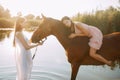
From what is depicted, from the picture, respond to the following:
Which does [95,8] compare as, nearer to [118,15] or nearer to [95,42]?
[118,15]

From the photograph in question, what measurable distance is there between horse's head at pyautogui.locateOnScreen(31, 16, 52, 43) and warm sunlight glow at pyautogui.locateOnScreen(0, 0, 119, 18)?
7.40 ft

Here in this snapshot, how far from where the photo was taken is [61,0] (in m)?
6.63

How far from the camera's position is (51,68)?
5957 millimetres

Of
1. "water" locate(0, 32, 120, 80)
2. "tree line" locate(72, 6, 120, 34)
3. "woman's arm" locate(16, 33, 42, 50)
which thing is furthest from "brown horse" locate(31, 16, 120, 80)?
"tree line" locate(72, 6, 120, 34)

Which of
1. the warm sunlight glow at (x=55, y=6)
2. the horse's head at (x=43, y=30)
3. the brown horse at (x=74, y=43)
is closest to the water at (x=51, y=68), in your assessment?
the warm sunlight glow at (x=55, y=6)

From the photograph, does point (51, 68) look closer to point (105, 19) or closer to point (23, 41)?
point (105, 19)

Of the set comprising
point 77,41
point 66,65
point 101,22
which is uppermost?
point 77,41

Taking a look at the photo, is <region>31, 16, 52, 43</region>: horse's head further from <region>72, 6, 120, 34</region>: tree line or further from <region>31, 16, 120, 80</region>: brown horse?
<region>72, 6, 120, 34</region>: tree line

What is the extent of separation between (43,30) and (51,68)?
1794 mm

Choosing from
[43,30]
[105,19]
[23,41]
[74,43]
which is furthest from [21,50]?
[105,19]

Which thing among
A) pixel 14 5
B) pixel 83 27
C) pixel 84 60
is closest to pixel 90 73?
pixel 84 60

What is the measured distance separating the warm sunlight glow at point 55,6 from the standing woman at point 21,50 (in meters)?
2.33

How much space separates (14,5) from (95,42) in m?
2.71

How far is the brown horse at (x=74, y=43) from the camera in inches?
169
